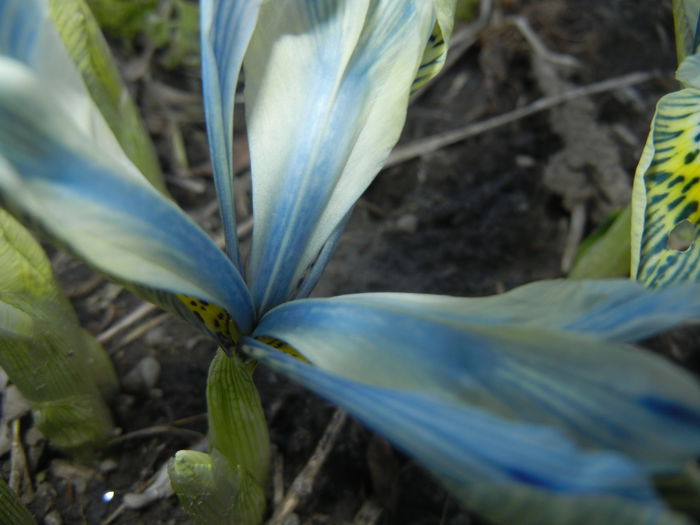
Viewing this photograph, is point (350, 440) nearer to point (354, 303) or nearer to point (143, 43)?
point (354, 303)

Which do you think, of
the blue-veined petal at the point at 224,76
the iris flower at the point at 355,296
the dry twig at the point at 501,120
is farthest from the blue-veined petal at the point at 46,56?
the dry twig at the point at 501,120

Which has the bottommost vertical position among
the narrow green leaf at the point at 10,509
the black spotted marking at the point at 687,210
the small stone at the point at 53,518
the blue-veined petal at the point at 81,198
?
the small stone at the point at 53,518

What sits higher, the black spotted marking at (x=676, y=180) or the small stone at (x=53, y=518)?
the black spotted marking at (x=676, y=180)

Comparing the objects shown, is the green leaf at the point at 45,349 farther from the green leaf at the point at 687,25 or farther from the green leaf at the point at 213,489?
the green leaf at the point at 687,25

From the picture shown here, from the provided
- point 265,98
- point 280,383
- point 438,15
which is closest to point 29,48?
point 265,98

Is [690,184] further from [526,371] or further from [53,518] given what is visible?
[53,518]

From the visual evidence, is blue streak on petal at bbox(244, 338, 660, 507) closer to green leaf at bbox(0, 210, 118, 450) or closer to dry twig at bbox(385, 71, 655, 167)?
green leaf at bbox(0, 210, 118, 450)
